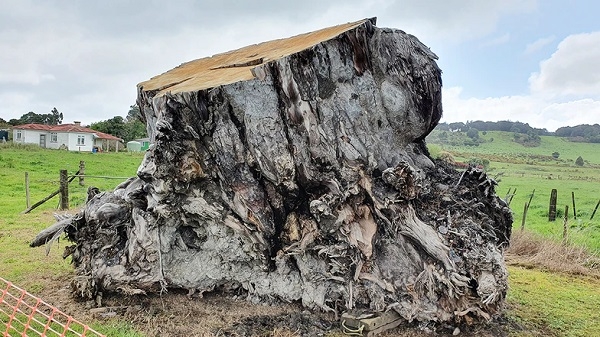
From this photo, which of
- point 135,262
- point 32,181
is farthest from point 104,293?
→ point 32,181

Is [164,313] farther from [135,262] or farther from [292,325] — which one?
[292,325]

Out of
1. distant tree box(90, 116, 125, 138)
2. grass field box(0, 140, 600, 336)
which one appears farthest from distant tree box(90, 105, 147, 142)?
grass field box(0, 140, 600, 336)

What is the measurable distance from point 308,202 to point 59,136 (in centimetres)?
3974

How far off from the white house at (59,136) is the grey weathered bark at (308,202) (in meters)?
36.9

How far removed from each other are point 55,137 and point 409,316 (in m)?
41.0

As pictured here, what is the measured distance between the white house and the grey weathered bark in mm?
36895

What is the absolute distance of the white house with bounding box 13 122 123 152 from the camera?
3853 centimetres

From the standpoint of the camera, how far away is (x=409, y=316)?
4516 millimetres

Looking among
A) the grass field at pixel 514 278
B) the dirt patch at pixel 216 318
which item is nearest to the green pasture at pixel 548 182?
the grass field at pixel 514 278

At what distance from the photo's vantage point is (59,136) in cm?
3916

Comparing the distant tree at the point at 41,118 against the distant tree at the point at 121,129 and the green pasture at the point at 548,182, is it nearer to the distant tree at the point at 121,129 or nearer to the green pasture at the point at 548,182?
the distant tree at the point at 121,129

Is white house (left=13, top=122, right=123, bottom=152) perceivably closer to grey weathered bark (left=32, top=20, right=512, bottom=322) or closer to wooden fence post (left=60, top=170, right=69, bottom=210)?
wooden fence post (left=60, top=170, right=69, bottom=210)

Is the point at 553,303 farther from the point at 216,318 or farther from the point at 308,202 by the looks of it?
the point at 216,318

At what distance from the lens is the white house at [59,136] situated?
38.5 metres
